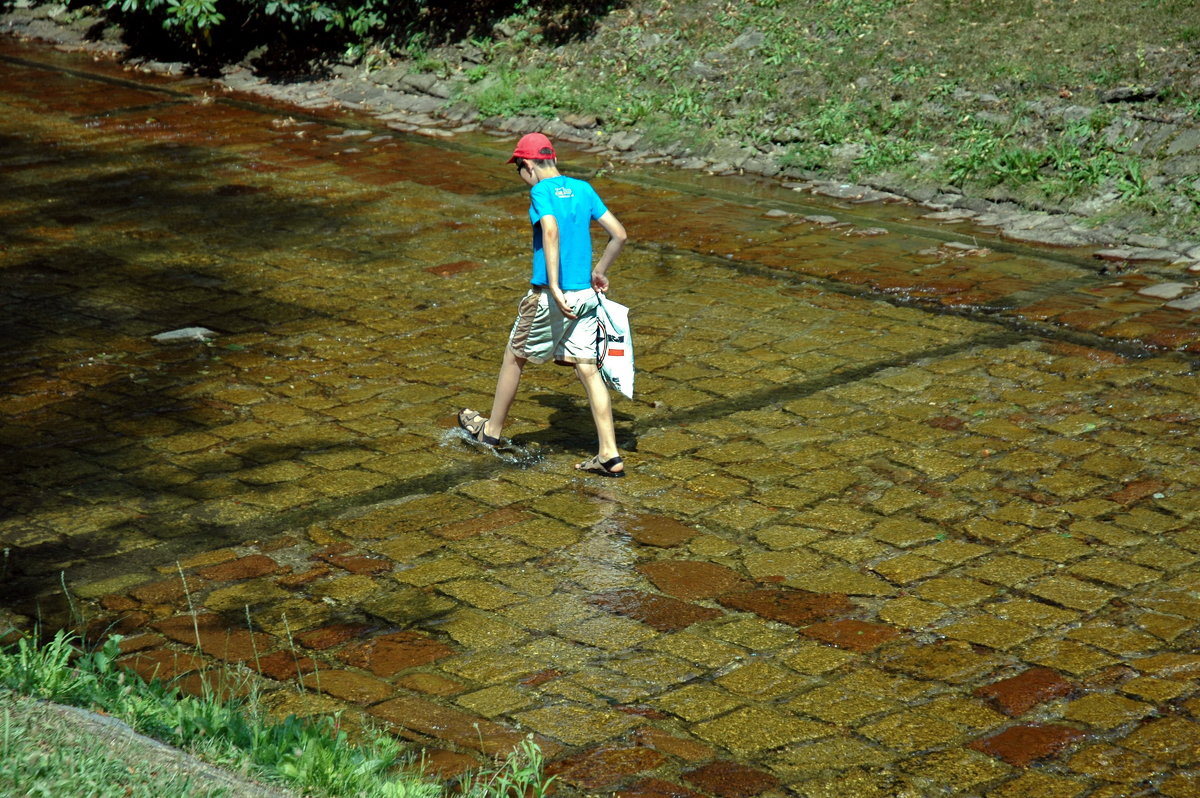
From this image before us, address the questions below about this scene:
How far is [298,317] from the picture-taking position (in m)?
8.35

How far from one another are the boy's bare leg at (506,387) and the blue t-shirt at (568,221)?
38 centimetres

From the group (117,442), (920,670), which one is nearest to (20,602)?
(117,442)

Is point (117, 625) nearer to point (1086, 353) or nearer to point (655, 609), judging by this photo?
point (655, 609)

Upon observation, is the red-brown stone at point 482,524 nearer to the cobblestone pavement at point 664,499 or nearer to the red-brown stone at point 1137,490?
the cobblestone pavement at point 664,499

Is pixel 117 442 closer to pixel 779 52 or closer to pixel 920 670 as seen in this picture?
pixel 920 670

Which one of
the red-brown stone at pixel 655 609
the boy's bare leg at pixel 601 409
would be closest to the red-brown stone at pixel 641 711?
the red-brown stone at pixel 655 609

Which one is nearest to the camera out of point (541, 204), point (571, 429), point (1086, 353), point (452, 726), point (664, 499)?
point (452, 726)

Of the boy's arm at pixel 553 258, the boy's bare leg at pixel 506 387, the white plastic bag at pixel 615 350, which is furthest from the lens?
the boy's bare leg at pixel 506 387

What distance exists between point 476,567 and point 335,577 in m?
0.55

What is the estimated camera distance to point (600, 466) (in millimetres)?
6152

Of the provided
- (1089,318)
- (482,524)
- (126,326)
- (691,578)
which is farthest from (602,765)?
(126,326)

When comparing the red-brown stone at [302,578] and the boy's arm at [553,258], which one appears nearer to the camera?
the red-brown stone at [302,578]

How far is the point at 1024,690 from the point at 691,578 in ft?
4.42

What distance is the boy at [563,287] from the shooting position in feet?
19.9
